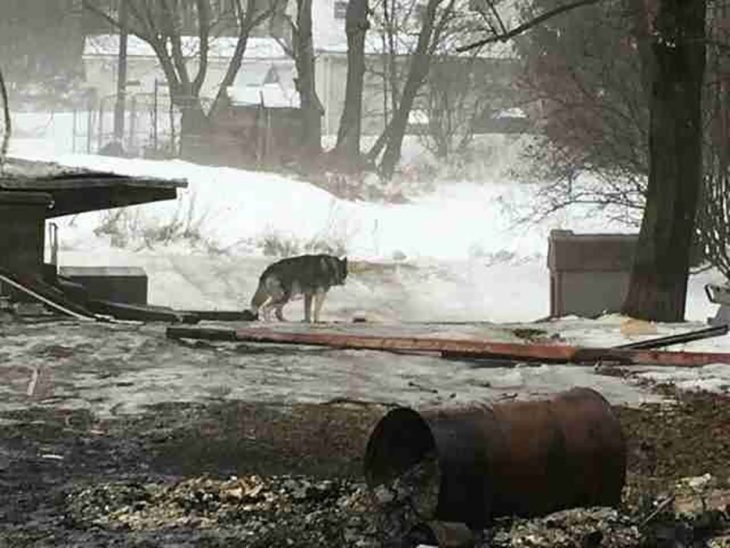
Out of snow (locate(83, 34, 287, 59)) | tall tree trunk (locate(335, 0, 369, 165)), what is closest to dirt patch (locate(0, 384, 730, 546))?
tall tree trunk (locate(335, 0, 369, 165))

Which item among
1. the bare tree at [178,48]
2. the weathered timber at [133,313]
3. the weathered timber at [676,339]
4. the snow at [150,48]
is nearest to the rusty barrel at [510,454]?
the weathered timber at [676,339]

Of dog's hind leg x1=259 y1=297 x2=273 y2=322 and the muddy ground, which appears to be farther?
dog's hind leg x1=259 y1=297 x2=273 y2=322

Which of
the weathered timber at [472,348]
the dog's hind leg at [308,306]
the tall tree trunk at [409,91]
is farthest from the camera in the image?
the tall tree trunk at [409,91]

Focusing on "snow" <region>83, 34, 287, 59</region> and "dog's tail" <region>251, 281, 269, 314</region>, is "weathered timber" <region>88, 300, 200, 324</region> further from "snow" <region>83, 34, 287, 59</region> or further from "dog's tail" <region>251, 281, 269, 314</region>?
"snow" <region>83, 34, 287, 59</region>

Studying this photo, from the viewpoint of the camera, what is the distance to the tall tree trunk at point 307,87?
137 ft

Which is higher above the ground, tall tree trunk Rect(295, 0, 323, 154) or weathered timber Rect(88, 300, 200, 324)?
tall tree trunk Rect(295, 0, 323, 154)

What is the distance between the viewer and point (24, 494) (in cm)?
562

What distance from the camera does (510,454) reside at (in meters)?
5.04

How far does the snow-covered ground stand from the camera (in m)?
20.7

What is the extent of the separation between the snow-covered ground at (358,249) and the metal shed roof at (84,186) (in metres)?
2.69

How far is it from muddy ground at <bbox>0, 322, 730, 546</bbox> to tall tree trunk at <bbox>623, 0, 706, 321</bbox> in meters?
4.90

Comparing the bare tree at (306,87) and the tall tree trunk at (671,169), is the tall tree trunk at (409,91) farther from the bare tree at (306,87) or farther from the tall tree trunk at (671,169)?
the tall tree trunk at (671,169)

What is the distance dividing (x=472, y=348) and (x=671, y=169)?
14.1 ft

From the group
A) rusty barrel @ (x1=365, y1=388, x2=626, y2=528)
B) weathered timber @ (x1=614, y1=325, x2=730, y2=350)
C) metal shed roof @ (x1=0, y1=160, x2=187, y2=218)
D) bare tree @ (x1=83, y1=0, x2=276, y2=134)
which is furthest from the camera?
bare tree @ (x1=83, y1=0, x2=276, y2=134)
